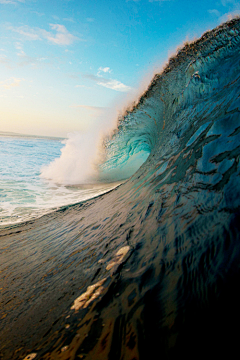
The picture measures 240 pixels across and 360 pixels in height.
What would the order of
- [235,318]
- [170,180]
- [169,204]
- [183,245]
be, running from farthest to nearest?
[170,180], [169,204], [183,245], [235,318]

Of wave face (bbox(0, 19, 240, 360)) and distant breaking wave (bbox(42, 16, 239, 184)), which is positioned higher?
distant breaking wave (bbox(42, 16, 239, 184))

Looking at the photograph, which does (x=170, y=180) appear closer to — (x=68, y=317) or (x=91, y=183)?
(x=68, y=317)

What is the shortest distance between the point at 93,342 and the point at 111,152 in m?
7.62

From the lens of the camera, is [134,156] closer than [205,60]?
No

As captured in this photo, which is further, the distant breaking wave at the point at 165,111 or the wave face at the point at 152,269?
the distant breaking wave at the point at 165,111

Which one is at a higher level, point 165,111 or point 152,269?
point 165,111

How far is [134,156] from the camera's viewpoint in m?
8.52

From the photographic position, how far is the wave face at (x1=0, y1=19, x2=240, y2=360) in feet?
2.74

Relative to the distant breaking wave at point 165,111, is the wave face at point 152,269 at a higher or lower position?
lower

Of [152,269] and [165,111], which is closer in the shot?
[152,269]

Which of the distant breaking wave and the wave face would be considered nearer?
the wave face

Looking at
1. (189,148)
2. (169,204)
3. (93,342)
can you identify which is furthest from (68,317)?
(189,148)

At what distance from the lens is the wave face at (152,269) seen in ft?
2.74

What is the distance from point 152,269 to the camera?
121 centimetres
